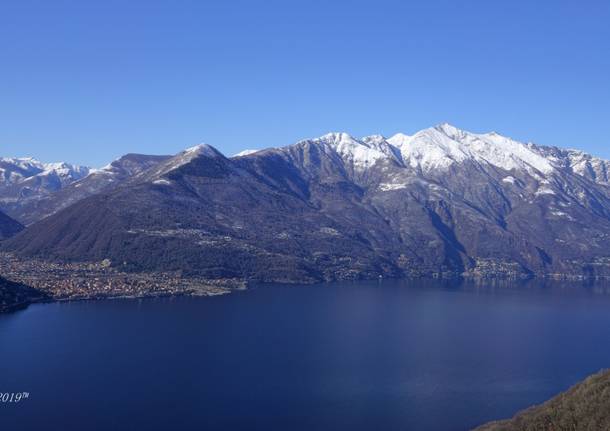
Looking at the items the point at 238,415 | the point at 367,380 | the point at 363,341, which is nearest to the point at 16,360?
the point at 238,415

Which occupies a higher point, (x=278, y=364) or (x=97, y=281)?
(x=97, y=281)

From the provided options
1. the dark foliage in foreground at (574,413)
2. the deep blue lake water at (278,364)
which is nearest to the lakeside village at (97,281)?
the deep blue lake water at (278,364)

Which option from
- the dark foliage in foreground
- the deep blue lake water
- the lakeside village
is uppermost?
the lakeside village

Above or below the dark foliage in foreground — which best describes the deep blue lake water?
below

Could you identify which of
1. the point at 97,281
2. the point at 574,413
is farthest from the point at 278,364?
the point at 97,281

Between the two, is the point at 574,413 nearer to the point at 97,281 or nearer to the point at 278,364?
the point at 278,364

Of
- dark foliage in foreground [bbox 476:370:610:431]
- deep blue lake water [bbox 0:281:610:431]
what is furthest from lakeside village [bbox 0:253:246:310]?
dark foliage in foreground [bbox 476:370:610:431]

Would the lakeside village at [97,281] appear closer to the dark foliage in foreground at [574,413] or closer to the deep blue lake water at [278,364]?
the deep blue lake water at [278,364]

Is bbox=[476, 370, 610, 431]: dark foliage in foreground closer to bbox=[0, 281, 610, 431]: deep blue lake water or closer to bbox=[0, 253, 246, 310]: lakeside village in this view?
bbox=[0, 281, 610, 431]: deep blue lake water
